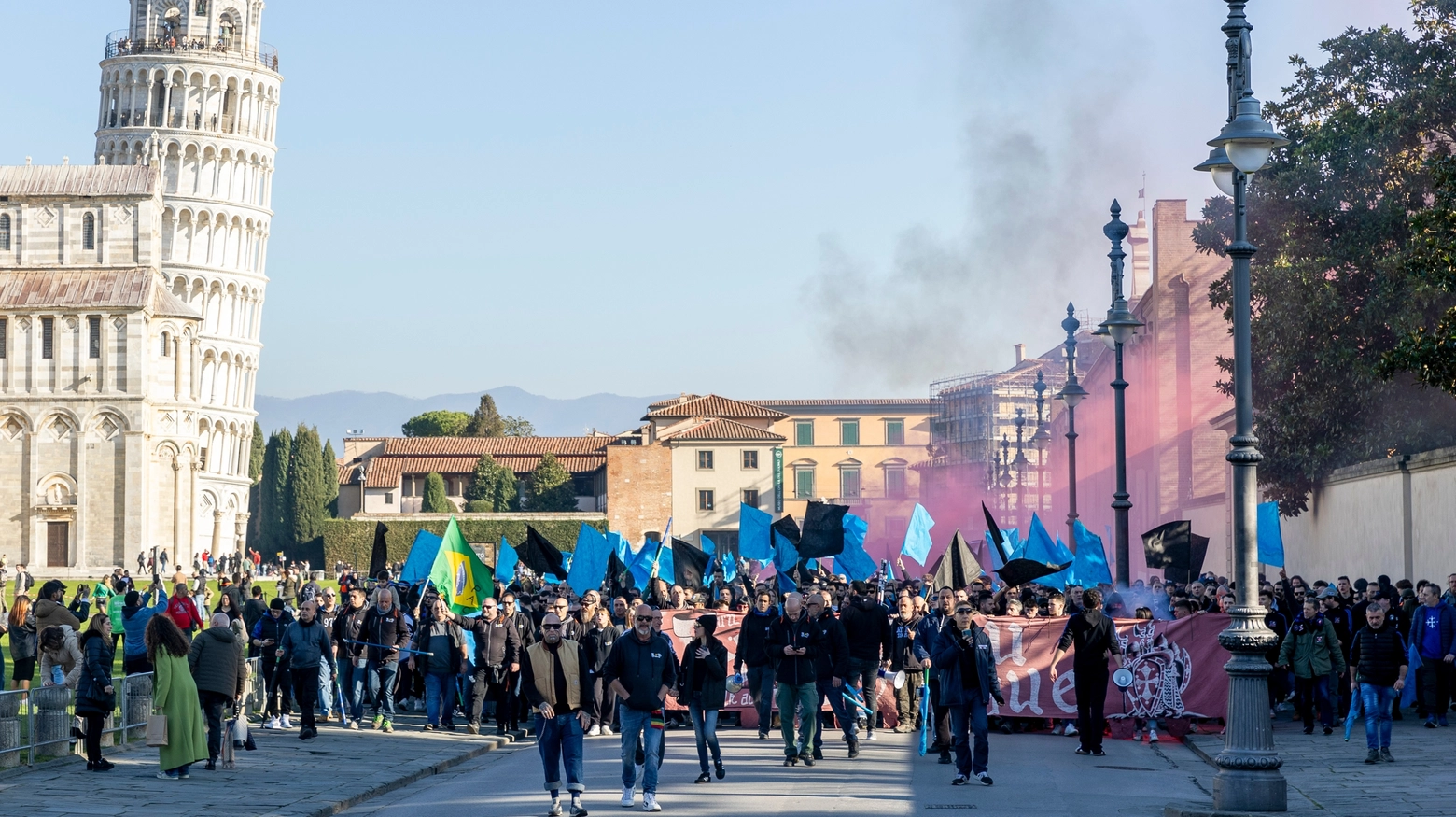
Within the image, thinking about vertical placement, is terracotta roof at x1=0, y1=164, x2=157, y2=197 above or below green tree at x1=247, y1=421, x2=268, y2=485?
above

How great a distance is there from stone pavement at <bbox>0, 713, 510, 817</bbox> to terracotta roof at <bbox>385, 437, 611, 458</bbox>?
8473cm

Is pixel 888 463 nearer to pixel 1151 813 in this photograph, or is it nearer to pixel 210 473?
pixel 210 473

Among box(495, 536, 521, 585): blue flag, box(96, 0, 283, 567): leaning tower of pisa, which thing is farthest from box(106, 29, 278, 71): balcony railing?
box(495, 536, 521, 585): blue flag

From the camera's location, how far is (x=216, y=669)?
53.6 ft

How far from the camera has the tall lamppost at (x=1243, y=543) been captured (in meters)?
12.8

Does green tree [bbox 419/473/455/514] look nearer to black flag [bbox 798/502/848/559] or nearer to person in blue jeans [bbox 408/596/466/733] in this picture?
black flag [bbox 798/502/848/559]

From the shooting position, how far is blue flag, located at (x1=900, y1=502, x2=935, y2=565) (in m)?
30.3

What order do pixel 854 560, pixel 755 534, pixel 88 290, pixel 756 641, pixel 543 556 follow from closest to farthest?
1. pixel 756 641
2. pixel 543 556
3. pixel 854 560
4. pixel 755 534
5. pixel 88 290

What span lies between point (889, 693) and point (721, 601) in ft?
27.5

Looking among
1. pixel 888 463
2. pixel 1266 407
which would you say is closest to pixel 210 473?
pixel 888 463

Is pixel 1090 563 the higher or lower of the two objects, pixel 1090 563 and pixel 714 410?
the lower

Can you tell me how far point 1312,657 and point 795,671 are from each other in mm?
6558

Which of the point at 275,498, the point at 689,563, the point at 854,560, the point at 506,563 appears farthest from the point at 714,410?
the point at 689,563

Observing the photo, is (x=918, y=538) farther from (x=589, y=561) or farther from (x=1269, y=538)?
(x=1269, y=538)
